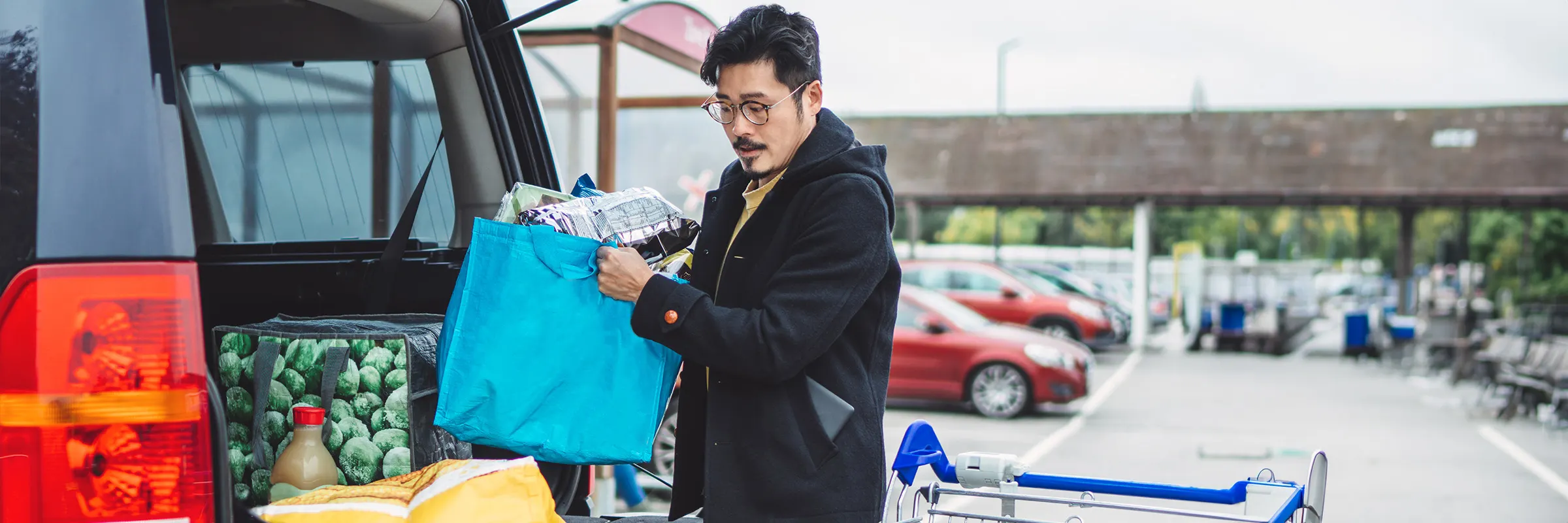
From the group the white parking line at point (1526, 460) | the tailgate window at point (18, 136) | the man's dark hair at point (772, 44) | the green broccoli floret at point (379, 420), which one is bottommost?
the white parking line at point (1526, 460)

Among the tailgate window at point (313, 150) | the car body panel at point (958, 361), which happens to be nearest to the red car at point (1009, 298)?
the car body panel at point (958, 361)

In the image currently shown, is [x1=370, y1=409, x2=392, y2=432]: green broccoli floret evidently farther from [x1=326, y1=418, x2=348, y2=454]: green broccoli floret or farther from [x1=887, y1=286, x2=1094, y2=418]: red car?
[x1=887, y1=286, x2=1094, y2=418]: red car

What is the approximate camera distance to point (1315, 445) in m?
11.4

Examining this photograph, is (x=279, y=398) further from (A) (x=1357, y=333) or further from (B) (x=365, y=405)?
(A) (x=1357, y=333)

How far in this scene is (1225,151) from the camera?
1065 inches

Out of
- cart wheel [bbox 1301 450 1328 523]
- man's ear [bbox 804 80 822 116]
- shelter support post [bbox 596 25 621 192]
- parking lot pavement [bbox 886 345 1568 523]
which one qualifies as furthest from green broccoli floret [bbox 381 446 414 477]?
shelter support post [bbox 596 25 621 192]

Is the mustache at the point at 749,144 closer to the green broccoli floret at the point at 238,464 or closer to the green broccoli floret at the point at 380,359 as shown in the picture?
the green broccoli floret at the point at 380,359

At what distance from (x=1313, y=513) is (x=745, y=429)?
1.02 metres

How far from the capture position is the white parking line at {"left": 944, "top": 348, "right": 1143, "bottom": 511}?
10.0m

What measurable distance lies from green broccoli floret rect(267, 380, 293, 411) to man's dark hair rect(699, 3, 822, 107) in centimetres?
100

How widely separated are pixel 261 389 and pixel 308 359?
3.9 inches

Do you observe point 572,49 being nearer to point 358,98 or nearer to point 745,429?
point 358,98

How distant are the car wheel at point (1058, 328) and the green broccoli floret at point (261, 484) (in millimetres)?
19685

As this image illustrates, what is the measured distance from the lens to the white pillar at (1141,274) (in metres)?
27.1
